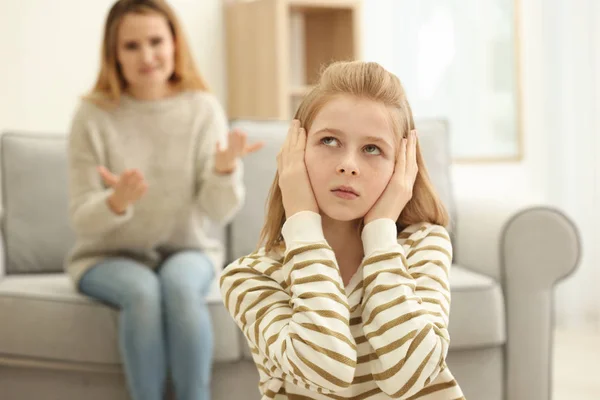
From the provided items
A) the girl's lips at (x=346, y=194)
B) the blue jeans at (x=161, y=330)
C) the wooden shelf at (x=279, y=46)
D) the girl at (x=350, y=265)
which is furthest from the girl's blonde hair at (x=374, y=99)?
the wooden shelf at (x=279, y=46)

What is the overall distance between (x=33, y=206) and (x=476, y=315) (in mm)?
1334

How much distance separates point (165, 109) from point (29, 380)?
79cm

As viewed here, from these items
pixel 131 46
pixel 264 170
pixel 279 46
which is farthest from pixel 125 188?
pixel 279 46

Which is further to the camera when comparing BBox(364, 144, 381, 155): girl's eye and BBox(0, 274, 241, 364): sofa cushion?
BBox(0, 274, 241, 364): sofa cushion

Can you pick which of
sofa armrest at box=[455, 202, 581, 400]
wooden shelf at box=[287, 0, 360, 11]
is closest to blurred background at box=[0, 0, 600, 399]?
wooden shelf at box=[287, 0, 360, 11]

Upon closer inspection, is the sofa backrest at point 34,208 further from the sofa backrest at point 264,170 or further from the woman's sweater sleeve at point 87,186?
the woman's sweater sleeve at point 87,186

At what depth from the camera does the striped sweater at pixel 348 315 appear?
3.03 ft

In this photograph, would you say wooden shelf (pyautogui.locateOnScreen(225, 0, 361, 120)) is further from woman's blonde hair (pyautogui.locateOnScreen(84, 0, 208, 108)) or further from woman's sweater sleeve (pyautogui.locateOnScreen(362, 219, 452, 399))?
woman's sweater sleeve (pyautogui.locateOnScreen(362, 219, 452, 399))

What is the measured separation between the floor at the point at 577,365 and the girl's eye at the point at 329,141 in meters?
1.66

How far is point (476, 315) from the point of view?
6.22ft

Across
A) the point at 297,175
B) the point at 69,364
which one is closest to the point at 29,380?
the point at 69,364

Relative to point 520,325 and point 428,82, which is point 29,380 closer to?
point 520,325

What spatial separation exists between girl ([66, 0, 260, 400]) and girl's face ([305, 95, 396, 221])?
834 mm

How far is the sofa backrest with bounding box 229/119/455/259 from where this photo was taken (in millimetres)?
2285
